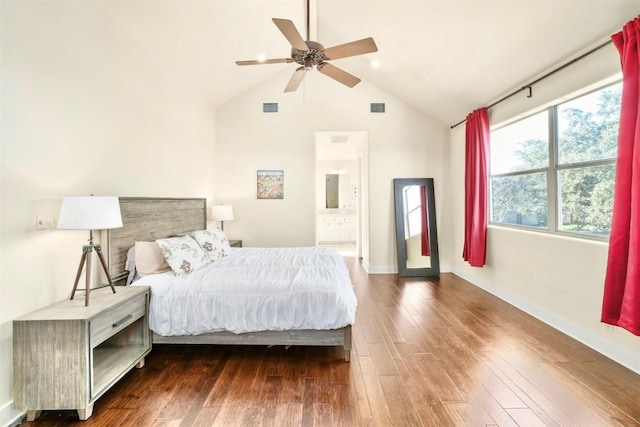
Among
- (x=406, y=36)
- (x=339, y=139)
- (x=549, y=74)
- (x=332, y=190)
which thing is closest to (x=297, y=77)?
(x=406, y=36)

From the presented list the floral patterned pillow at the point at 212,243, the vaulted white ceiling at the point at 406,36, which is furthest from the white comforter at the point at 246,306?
the vaulted white ceiling at the point at 406,36

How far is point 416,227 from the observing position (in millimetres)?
5215

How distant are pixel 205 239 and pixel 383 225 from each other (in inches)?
122

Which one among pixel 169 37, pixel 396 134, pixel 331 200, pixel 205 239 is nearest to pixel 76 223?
pixel 205 239

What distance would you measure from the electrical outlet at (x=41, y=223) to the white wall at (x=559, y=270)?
4.32 metres

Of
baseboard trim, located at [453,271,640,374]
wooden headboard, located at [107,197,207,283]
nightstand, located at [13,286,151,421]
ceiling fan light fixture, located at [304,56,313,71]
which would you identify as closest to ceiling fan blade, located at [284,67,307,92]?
ceiling fan light fixture, located at [304,56,313,71]

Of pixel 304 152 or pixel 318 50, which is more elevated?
pixel 318 50

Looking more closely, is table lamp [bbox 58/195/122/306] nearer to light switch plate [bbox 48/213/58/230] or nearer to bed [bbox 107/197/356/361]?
light switch plate [bbox 48/213/58/230]

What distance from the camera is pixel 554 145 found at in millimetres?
3080

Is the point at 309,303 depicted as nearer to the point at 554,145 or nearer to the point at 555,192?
the point at 555,192

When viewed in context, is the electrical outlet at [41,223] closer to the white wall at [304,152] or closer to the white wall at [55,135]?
the white wall at [55,135]

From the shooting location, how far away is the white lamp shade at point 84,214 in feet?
6.15

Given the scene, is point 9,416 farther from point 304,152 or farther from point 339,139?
point 339,139

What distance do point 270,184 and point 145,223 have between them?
244cm
